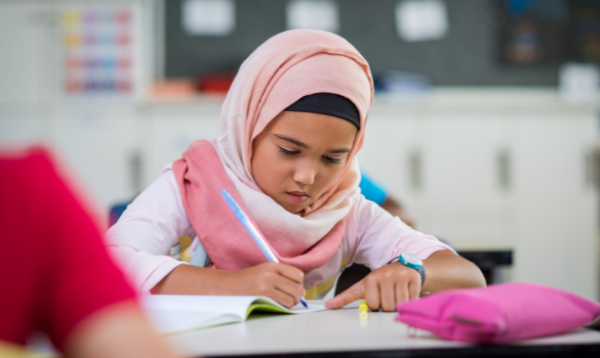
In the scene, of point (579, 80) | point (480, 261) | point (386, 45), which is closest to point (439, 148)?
point (386, 45)

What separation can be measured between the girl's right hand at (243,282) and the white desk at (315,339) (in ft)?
0.27

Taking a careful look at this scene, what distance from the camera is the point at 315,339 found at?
0.65 metres

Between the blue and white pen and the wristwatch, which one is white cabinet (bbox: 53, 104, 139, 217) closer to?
the blue and white pen

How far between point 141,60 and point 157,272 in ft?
8.74

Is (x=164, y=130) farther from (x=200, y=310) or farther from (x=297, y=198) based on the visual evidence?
(x=200, y=310)

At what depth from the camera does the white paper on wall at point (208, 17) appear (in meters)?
3.72

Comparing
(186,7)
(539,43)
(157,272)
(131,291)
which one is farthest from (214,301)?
(539,43)

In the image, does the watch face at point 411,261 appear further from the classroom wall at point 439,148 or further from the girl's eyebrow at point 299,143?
the classroom wall at point 439,148

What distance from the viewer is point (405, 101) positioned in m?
3.46

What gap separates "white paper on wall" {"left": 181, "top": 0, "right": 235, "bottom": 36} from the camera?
3.72 meters

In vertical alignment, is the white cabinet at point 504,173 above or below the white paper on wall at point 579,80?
below

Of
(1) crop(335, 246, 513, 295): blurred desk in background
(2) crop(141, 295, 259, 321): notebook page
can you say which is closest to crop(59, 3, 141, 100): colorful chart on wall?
(1) crop(335, 246, 513, 295): blurred desk in background

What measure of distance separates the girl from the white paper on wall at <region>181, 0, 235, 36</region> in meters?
2.61

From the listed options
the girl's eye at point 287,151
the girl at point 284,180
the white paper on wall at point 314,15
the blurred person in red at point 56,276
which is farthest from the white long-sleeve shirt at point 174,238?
the white paper on wall at point 314,15
